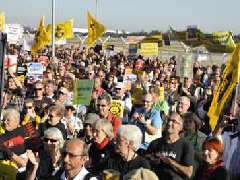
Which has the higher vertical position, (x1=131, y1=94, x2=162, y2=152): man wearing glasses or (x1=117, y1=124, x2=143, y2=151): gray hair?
(x1=117, y1=124, x2=143, y2=151): gray hair

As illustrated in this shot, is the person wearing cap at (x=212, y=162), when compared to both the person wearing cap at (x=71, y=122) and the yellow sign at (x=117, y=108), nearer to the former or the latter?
the person wearing cap at (x=71, y=122)

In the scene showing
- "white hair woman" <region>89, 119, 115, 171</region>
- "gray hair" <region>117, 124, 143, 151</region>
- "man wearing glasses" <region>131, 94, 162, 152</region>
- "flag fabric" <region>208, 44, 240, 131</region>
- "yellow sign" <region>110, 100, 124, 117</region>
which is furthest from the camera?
"yellow sign" <region>110, 100, 124, 117</region>

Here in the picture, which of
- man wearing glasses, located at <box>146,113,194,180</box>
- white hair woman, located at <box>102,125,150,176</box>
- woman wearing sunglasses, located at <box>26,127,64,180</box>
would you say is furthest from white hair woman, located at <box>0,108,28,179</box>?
man wearing glasses, located at <box>146,113,194,180</box>

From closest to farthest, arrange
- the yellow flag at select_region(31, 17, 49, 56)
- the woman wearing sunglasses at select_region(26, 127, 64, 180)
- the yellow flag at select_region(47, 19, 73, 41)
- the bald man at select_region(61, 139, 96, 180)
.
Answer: the bald man at select_region(61, 139, 96, 180)
the woman wearing sunglasses at select_region(26, 127, 64, 180)
the yellow flag at select_region(31, 17, 49, 56)
the yellow flag at select_region(47, 19, 73, 41)

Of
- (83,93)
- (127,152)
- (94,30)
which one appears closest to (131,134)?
(127,152)

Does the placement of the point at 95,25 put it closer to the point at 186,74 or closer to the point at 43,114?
the point at 186,74

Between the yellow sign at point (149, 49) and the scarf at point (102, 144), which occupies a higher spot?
the yellow sign at point (149, 49)

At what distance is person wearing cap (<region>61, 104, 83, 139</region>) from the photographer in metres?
6.13

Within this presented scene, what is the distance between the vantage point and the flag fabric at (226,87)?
5082 millimetres

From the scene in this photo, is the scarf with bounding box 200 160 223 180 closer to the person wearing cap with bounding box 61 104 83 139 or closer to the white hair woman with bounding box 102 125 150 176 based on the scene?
the white hair woman with bounding box 102 125 150 176

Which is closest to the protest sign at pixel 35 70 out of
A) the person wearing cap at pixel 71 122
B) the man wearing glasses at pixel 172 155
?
the person wearing cap at pixel 71 122

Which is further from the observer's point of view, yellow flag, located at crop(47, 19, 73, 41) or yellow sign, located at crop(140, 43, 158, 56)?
yellow flag, located at crop(47, 19, 73, 41)

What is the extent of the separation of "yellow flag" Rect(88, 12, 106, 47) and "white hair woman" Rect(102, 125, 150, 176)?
1179 centimetres

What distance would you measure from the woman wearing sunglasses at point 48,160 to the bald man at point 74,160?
1.23 feet
